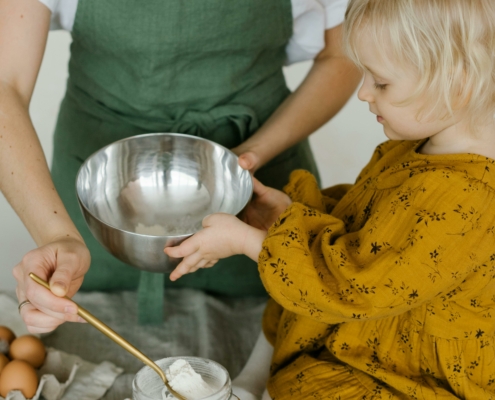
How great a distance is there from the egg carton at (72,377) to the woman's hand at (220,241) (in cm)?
31

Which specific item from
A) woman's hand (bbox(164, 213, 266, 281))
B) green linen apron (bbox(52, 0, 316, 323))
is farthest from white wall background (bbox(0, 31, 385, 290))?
woman's hand (bbox(164, 213, 266, 281))

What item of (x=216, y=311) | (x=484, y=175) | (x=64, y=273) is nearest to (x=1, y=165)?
(x=64, y=273)

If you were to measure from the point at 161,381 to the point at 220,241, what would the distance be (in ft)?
0.71

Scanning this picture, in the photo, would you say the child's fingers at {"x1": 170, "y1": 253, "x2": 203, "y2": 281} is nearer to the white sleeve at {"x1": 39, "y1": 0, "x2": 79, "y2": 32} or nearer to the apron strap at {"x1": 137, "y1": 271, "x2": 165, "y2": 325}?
the apron strap at {"x1": 137, "y1": 271, "x2": 165, "y2": 325}

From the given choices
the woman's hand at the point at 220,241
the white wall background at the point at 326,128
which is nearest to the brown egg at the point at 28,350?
the woman's hand at the point at 220,241

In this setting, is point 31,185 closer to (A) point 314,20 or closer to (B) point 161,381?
(B) point 161,381

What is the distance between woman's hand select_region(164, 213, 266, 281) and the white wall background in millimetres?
1233

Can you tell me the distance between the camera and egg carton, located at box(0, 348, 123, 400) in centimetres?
112

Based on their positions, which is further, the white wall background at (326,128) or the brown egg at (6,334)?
the white wall background at (326,128)

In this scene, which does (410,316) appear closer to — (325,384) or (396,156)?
(325,384)

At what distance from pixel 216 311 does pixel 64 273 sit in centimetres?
61

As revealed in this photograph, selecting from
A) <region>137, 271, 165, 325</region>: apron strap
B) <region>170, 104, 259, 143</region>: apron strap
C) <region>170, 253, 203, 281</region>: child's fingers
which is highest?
<region>170, 104, 259, 143</region>: apron strap

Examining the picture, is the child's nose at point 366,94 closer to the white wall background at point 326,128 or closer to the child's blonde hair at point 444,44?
the child's blonde hair at point 444,44

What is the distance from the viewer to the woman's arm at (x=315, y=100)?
4.18ft
